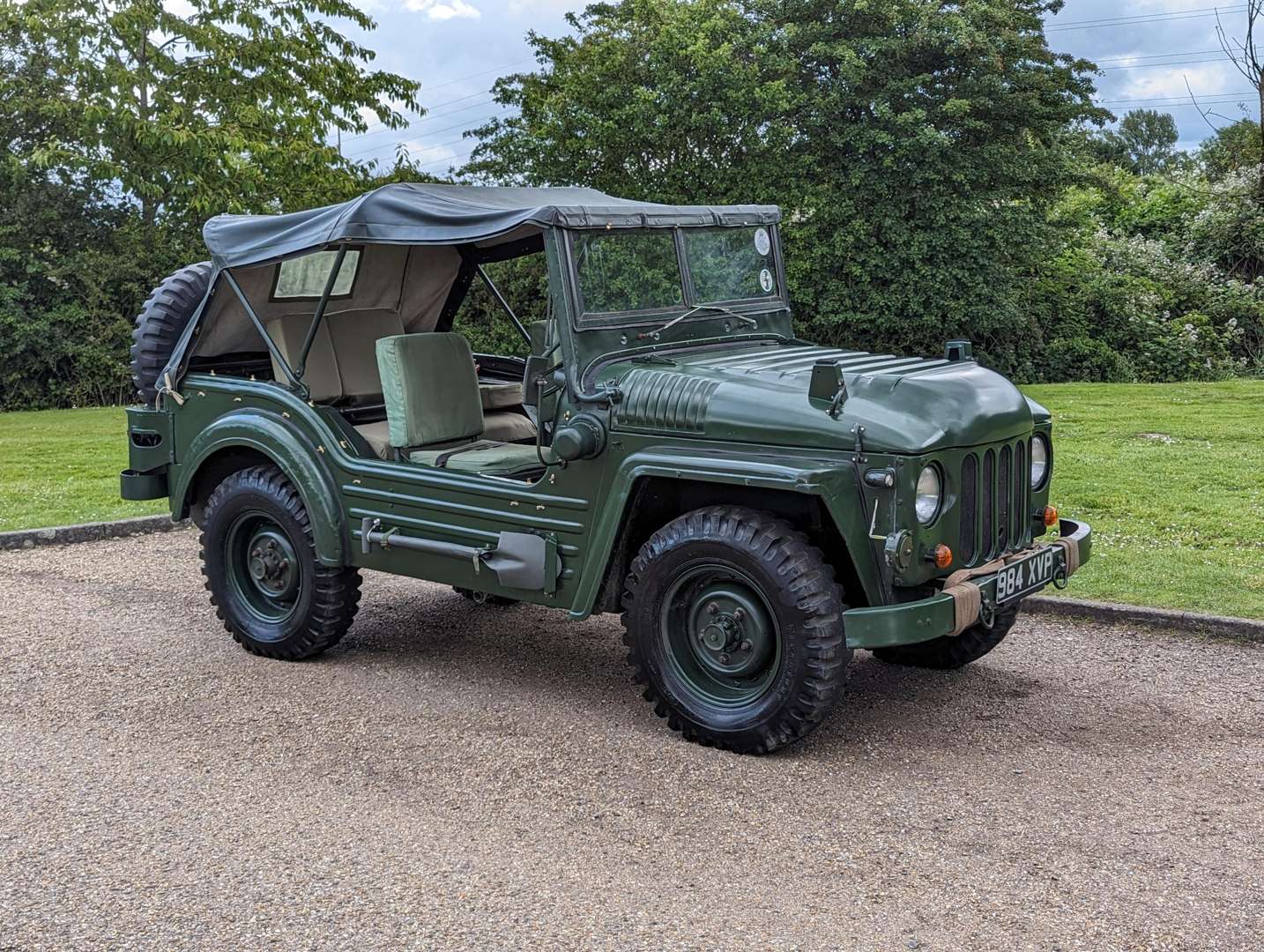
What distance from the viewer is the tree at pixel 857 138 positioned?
2069cm

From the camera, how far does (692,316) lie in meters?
6.19

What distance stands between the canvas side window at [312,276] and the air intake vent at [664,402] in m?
2.27

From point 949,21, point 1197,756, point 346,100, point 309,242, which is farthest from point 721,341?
point 346,100

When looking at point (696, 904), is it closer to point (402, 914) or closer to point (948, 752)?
point (402, 914)

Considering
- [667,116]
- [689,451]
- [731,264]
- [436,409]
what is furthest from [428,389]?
[667,116]

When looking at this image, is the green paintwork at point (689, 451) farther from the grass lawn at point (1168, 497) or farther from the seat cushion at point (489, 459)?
the grass lawn at point (1168, 497)

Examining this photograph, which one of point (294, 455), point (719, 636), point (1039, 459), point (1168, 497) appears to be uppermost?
point (294, 455)

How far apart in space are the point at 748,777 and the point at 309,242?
315cm

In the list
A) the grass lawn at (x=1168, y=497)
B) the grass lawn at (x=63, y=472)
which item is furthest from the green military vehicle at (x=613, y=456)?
the grass lawn at (x=63, y=472)

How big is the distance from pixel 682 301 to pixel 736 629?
176 cm

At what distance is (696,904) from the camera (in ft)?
13.1

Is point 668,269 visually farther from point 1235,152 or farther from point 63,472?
point 1235,152

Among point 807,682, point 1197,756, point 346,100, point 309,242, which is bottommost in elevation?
point 1197,756

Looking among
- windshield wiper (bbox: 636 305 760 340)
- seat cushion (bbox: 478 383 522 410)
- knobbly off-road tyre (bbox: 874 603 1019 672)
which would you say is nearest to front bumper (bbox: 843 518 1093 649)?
knobbly off-road tyre (bbox: 874 603 1019 672)
